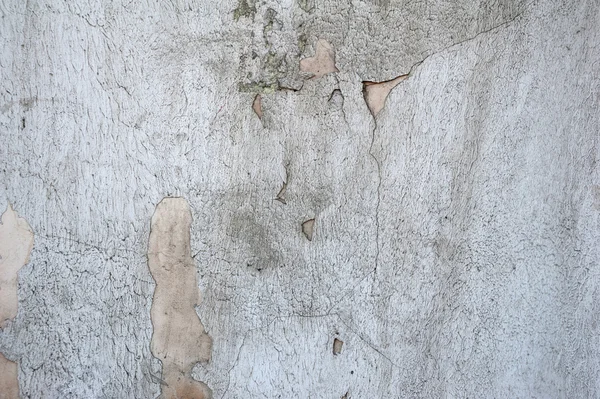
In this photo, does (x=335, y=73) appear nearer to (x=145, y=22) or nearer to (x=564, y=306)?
(x=145, y=22)

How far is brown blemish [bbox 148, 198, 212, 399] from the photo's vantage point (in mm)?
2023

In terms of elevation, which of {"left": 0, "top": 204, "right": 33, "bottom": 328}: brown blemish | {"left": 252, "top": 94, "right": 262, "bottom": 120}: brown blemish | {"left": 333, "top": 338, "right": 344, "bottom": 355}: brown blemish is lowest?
{"left": 333, "top": 338, "right": 344, "bottom": 355}: brown blemish

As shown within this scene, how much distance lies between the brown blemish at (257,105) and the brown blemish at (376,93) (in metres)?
0.39

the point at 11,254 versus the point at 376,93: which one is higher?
the point at 376,93

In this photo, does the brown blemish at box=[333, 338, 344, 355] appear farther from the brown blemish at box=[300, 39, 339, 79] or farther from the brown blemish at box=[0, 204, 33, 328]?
the brown blemish at box=[0, 204, 33, 328]

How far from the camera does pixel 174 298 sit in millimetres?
2031

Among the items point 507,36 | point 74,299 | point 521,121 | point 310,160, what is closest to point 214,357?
point 74,299

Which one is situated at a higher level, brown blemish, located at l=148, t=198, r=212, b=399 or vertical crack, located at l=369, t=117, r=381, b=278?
vertical crack, located at l=369, t=117, r=381, b=278

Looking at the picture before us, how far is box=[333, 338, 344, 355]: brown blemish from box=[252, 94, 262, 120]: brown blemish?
0.90 metres

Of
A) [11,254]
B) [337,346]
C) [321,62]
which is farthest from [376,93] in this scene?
[11,254]

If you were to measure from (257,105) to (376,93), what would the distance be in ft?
1.48

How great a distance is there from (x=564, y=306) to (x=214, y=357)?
4.41 feet

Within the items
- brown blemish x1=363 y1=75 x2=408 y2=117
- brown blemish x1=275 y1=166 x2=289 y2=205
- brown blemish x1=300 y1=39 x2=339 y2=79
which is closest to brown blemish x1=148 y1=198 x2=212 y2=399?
brown blemish x1=275 y1=166 x2=289 y2=205

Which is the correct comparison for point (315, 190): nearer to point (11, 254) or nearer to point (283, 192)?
point (283, 192)
